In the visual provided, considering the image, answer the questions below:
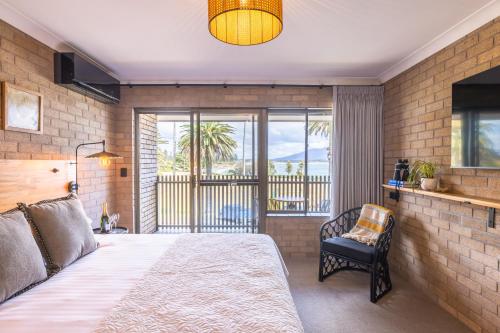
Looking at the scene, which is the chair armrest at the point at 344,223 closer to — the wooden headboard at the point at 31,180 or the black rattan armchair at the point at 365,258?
the black rattan armchair at the point at 365,258

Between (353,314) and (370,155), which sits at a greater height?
(370,155)

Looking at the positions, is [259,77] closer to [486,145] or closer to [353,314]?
[486,145]

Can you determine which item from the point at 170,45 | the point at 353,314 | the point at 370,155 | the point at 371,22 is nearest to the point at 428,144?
the point at 370,155

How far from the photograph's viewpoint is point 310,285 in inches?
111

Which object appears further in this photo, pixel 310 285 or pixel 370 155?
pixel 370 155

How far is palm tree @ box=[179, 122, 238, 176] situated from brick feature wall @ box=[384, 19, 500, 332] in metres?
2.20

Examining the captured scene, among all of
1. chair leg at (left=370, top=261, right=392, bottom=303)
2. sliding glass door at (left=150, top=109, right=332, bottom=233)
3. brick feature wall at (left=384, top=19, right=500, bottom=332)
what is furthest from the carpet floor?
sliding glass door at (left=150, top=109, right=332, bottom=233)

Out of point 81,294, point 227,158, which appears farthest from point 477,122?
point 81,294

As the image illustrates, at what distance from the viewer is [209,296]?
1.34 meters

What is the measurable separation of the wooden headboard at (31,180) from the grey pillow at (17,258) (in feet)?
1.65

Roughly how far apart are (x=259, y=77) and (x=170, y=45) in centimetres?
131

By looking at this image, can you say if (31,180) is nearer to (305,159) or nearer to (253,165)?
(253,165)

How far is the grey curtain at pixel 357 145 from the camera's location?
3.46 m

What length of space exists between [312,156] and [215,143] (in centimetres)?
145
